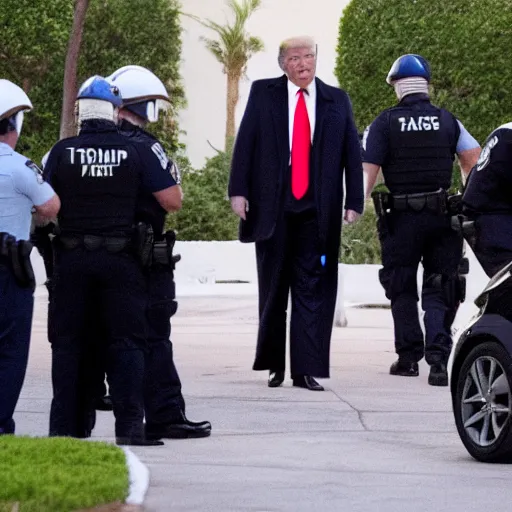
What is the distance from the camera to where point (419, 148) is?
12.6 metres

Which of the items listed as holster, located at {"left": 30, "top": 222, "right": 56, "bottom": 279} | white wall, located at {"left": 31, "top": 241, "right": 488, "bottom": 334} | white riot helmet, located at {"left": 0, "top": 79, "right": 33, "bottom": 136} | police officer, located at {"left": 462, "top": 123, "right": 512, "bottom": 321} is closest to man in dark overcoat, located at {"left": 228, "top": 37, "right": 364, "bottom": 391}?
police officer, located at {"left": 462, "top": 123, "right": 512, "bottom": 321}

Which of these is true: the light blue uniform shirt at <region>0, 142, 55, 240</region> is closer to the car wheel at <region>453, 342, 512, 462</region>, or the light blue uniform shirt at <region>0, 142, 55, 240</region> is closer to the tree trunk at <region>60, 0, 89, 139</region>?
the car wheel at <region>453, 342, 512, 462</region>

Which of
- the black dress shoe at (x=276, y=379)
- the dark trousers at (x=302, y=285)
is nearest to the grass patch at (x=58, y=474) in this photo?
the dark trousers at (x=302, y=285)

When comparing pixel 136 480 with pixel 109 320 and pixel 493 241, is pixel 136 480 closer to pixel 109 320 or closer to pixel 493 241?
pixel 109 320

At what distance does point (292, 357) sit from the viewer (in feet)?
39.1

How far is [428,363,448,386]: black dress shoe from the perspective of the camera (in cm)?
1234

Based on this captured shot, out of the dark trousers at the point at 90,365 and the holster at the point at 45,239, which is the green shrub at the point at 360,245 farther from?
the dark trousers at the point at 90,365

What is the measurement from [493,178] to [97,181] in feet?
7.21

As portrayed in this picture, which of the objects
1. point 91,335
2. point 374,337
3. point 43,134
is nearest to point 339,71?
point 43,134

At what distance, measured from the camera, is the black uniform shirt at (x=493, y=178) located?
9.57 m

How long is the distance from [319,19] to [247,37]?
3354mm

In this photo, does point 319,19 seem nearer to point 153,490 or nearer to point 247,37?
point 247,37

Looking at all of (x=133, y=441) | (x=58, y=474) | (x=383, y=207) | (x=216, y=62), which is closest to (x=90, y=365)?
(x=133, y=441)

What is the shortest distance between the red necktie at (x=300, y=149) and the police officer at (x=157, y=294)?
2636 millimetres
